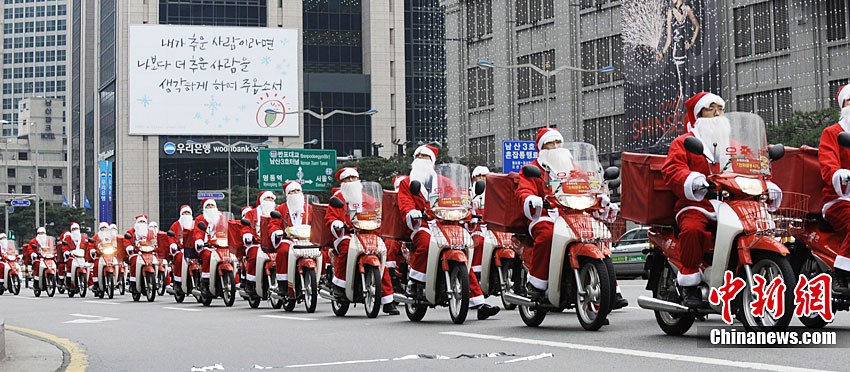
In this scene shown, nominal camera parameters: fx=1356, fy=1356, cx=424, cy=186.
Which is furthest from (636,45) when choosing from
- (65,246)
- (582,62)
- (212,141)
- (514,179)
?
(212,141)

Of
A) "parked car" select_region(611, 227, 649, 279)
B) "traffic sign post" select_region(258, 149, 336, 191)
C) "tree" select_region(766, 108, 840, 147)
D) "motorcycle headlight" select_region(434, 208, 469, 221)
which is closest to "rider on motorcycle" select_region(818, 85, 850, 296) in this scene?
"motorcycle headlight" select_region(434, 208, 469, 221)

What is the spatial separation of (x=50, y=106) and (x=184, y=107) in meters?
85.8

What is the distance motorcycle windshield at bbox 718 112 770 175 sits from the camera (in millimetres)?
10281

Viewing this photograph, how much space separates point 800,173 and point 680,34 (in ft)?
134

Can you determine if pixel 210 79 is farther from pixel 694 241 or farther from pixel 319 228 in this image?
pixel 694 241

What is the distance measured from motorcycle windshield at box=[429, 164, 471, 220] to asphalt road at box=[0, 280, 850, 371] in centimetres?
120

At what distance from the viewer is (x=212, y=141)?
102m

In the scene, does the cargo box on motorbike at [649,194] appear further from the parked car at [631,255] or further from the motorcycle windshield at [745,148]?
the parked car at [631,255]

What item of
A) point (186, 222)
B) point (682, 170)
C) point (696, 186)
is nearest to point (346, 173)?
point (682, 170)

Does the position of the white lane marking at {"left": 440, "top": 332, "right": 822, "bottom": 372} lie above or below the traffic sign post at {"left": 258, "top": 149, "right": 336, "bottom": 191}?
below

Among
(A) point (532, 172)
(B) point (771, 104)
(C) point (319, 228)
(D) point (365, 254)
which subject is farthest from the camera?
(B) point (771, 104)

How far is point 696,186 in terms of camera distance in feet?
33.4

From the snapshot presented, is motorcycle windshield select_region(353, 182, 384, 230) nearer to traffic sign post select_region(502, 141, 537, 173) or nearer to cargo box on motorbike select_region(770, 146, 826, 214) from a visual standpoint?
cargo box on motorbike select_region(770, 146, 826, 214)

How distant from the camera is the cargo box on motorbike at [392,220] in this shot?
51.0 feet
